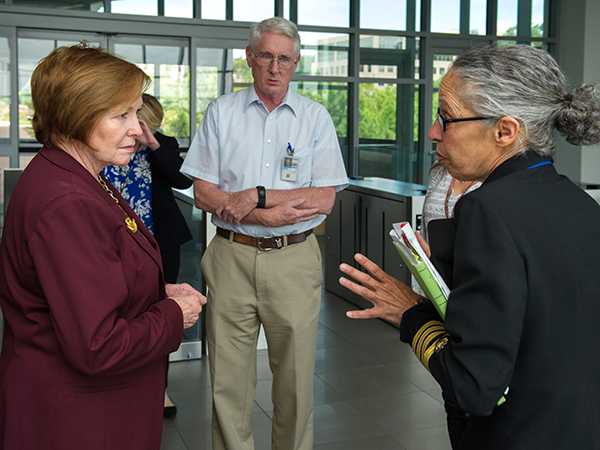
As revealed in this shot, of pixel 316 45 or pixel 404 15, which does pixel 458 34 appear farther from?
pixel 316 45

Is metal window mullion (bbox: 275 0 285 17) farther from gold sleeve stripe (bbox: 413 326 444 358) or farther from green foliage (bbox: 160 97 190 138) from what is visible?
gold sleeve stripe (bbox: 413 326 444 358)

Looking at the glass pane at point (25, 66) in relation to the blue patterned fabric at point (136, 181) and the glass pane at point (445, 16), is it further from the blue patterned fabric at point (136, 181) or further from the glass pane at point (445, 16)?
the blue patterned fabric at point (136, 181)

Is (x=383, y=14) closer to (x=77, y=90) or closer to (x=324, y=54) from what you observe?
(x=324, y=54)

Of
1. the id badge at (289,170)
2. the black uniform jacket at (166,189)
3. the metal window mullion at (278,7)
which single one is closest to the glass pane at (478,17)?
→ the metal window mullion at (278,7)

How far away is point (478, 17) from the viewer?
12328 mm

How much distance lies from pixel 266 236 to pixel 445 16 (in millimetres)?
9547

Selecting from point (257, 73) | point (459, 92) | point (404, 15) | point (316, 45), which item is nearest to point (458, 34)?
point (404, 15)

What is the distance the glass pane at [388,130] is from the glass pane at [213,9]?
234 cm

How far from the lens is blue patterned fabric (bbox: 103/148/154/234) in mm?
3627

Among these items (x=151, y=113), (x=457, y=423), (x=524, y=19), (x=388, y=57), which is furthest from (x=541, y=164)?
(x=524, y=19)

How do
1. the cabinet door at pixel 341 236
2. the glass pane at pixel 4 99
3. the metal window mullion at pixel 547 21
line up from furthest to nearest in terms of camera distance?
1. the metal window mullion at pixel 547 21
2. the glass pane at pixel 4 99
3. the cabinet door at pixel 341 236

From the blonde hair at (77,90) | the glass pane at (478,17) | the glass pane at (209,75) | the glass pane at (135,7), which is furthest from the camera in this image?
the glass pane at (478,17)

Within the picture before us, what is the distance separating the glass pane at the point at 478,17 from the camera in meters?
12.3

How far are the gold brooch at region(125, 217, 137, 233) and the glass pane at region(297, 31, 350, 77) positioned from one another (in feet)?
31.0
